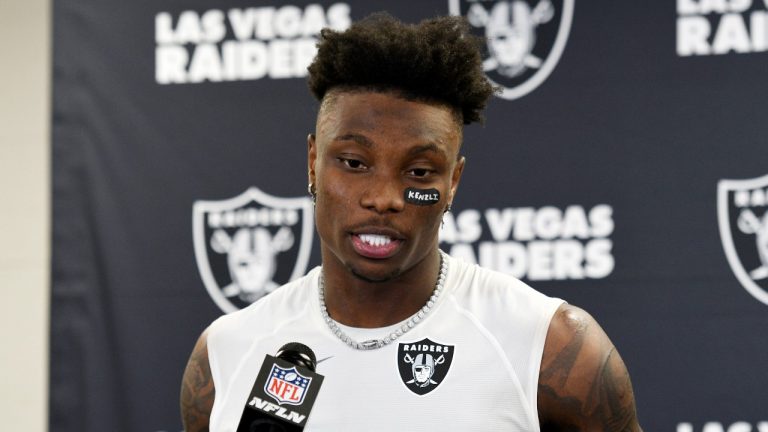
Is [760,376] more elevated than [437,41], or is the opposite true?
[437,41]

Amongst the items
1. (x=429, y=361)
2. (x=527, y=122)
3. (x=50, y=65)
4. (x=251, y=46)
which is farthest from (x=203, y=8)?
(x=429, y=361)

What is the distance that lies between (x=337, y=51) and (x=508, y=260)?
3.71ft

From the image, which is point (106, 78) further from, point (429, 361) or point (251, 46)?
point (429, 361)

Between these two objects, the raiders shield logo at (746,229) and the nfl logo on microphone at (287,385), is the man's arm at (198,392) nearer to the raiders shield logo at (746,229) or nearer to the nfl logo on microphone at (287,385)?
the nfl logo on microphone at (287,385)

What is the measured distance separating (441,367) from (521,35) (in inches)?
51.5

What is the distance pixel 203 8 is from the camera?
8.76 feet

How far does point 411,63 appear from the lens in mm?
1398

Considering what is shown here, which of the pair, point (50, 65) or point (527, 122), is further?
point (50, 65)

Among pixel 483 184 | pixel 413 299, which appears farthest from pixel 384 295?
pixel 483 184

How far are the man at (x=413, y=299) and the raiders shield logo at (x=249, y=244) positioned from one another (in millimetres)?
1106

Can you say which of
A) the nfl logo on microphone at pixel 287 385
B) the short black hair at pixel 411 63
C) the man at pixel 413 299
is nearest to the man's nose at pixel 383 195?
the man at pixel 413 299

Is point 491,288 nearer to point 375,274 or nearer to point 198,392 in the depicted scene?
point 375,274

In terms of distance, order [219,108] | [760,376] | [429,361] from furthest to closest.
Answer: [219,108]
[760,376]
[429,361]

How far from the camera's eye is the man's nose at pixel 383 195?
133 cm
